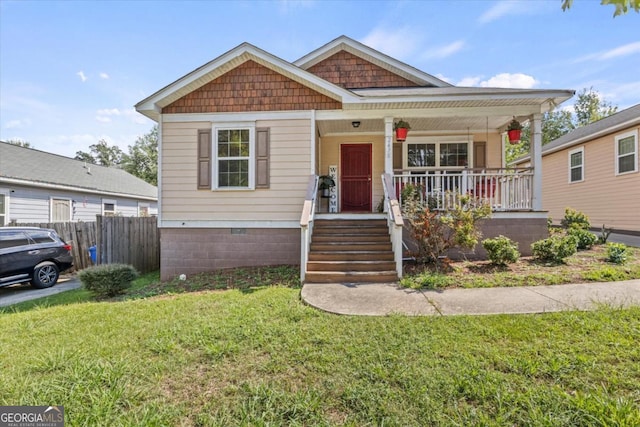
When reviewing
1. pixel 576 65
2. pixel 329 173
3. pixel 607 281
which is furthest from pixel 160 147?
pixel 576 65

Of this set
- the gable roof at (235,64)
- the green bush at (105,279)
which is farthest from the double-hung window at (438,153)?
the green bush at (105,279)

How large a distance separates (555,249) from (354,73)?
7.26 meters

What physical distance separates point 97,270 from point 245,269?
2861mm

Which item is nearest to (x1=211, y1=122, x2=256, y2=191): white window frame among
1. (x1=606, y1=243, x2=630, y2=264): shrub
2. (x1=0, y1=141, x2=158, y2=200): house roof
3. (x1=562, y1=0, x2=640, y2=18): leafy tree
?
(x1=562, y1=0, x2=640, y2=18): leafy tree

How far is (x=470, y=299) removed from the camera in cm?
425

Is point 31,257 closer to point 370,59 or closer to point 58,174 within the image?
point 58,174

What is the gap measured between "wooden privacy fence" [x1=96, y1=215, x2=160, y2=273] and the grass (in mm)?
7989

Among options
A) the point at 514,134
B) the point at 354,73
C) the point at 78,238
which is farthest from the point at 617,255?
the point at 78,238

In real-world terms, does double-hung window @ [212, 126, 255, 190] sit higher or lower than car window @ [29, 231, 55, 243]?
higher

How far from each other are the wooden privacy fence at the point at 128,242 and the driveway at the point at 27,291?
1009mm

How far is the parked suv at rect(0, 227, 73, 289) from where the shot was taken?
7.05 metres

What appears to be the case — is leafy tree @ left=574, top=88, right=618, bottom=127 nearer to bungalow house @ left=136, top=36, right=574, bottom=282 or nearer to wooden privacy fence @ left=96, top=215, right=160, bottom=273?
bungalow house @ left=136, top=36, right=574, bottom=282

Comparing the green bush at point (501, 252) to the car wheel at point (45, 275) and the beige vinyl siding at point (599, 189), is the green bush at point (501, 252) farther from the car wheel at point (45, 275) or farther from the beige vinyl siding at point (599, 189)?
the car wheel at point (45, 275)

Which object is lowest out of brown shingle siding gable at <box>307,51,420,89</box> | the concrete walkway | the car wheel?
the car wheel
